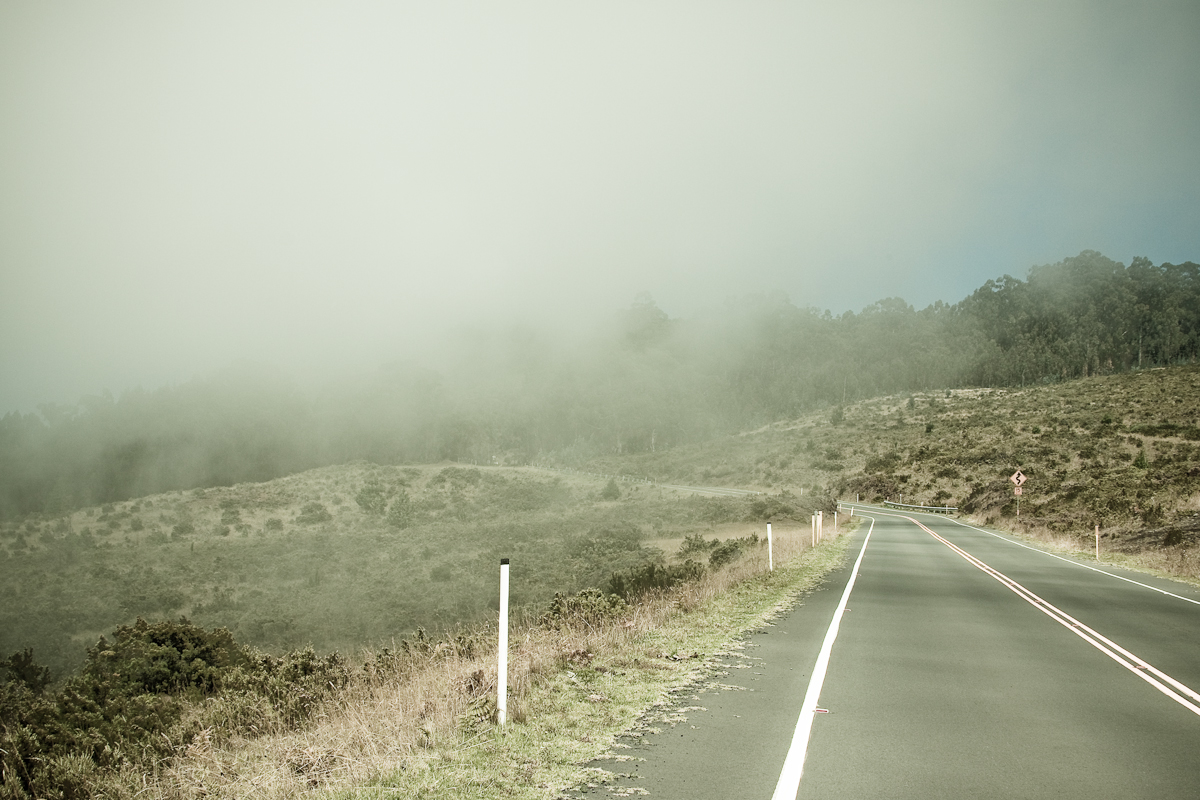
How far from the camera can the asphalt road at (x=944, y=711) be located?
14.9ft

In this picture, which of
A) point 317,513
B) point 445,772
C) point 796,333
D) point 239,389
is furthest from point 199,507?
point 796,333

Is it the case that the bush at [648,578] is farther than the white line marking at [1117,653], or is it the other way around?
the bush at [648,578]

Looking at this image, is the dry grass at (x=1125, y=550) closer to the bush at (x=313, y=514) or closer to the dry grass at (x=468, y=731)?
the dry grass at (x=468, y=731)

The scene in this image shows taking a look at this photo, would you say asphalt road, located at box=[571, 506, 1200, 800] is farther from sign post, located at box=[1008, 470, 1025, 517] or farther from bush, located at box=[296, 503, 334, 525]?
bush, located at box=[296, 503, 334, 525]

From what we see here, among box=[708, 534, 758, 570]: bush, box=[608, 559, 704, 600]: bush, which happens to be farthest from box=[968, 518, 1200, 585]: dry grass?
box=[608, 559, 704, 600]: bush

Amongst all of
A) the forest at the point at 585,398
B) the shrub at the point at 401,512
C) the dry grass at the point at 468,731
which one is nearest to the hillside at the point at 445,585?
the dry grass at the point at 468,731

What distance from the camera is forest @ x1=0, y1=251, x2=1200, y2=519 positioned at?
4476 inches

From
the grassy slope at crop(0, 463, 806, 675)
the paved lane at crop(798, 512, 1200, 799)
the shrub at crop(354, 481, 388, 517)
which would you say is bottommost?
the grassy slope at crop(0, 463, 806, 675)

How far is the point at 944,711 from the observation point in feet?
20.7

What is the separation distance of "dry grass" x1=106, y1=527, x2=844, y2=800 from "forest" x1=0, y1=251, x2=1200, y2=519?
291 feet

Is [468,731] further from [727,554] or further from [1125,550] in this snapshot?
[1125,550]

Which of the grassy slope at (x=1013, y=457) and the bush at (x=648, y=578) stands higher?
the grassy slope at (x=1013, y=457)

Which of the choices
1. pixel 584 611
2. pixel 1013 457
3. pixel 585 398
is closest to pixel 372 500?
pixel 584 611

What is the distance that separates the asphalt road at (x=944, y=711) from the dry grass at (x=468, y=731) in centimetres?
48
